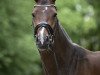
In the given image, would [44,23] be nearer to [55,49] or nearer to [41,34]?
[41,34]

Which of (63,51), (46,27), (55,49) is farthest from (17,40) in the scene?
(46,27)

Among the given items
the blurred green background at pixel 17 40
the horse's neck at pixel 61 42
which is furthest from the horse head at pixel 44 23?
the blurred green background at pixel 17 40

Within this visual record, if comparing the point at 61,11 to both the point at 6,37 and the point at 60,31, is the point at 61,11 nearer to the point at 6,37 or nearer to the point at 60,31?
the point at 6,37

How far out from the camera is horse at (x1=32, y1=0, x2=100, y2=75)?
8.93 meters

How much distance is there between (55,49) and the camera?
935 centimetres

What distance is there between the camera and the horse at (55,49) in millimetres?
8930

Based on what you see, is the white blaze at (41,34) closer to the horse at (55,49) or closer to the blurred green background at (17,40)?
the horse at (55,49)

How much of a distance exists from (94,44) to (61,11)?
24.8 feet

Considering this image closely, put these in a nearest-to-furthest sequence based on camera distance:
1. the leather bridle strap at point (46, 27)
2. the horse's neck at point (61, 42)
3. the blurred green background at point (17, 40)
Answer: the leather bridle strap at point (46, 27) < the horse's neck at point (61, 42) < the blurred green background at point (17, 40)

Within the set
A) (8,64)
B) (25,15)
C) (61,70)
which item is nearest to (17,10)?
(25,15)

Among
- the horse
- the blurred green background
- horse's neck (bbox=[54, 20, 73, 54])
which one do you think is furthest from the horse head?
the blurred green background

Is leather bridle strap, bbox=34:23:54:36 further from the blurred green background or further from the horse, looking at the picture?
the blurred green background

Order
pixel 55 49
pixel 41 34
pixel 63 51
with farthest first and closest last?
pixel 63 51, pixel 55 49, pixel 41 34

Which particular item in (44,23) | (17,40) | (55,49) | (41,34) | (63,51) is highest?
(44,23)
